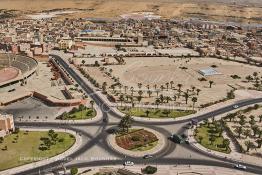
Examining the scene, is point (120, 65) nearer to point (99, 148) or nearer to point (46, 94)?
point (46, 94)

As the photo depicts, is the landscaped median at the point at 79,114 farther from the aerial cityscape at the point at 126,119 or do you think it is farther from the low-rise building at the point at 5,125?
the low-rise building at the point at 5,125

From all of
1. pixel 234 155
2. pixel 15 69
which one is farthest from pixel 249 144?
pixel 15 69

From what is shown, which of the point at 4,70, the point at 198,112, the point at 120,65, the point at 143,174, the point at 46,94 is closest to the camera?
the point at 143,174

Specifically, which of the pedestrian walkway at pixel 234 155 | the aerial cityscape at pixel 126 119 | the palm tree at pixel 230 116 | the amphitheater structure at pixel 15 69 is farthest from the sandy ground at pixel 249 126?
the amphitheater structure at pixel 15 69

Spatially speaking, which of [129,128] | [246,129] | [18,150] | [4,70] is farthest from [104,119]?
[4,70]

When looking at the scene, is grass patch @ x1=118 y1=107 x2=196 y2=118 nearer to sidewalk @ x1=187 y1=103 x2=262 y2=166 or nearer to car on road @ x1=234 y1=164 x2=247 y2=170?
sidewalk @ x1=187 y1=103 x2=262 y2=166

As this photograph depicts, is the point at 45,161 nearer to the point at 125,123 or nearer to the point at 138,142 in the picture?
the point at 125,123
